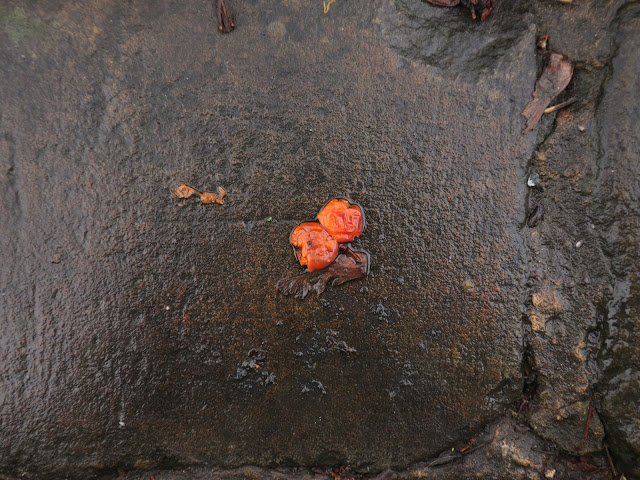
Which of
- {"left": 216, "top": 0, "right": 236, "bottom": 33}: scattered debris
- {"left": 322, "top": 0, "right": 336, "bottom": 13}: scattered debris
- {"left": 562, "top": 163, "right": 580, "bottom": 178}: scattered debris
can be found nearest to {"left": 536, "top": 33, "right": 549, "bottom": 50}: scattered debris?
{"left": 562, "top": 163, "right": 580, "bottom": 178}: scattered debris

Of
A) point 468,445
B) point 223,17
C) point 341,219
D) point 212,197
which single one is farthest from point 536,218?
point 223,17

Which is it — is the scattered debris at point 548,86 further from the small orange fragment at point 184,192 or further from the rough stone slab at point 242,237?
the small orange fragment at point 184,192

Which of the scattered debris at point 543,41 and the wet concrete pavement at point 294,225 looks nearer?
the wet concrete pavement at point 294,225

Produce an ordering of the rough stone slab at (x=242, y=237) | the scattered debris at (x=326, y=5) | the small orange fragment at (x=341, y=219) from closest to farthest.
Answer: the rough stone slab at (x=242, y=237)
the small orange fragment at (x=341, y=219)
the scattered debris at (x=326, y=5)

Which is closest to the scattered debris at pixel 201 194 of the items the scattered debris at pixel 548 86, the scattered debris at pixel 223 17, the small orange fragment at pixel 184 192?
the small orange fragment at pixel 184 192

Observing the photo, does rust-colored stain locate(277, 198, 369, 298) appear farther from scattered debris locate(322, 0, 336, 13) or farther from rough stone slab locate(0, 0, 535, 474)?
scattered debris locate(322, 0, 336, 13)

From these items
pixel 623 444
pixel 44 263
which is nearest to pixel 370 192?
pixel 44 263

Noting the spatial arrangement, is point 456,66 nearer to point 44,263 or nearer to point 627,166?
point 627,166
